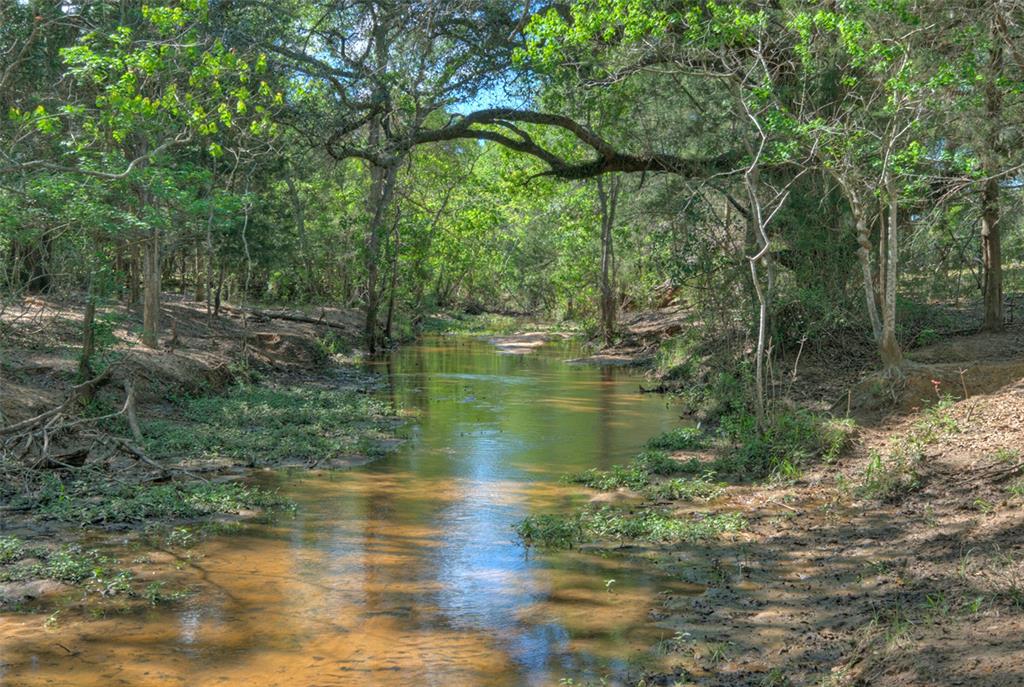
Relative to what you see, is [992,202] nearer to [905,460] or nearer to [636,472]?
[905,460]

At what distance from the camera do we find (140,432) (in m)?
13.0

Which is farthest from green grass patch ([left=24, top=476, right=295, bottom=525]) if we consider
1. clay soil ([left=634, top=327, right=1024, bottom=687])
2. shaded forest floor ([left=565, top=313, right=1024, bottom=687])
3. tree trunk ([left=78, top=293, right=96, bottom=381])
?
clay soil ([left=634, top=327, right=1024, bottom=687])

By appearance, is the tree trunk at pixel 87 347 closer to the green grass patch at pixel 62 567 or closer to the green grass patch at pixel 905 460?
the green grass patch at pixel 62 567

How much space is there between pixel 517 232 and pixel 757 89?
39.6m

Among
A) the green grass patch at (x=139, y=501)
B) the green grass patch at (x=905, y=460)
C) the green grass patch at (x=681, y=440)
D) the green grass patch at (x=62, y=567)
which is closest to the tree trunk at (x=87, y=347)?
the green grass patch at (x=139, y=501)

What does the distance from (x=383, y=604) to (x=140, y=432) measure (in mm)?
6710

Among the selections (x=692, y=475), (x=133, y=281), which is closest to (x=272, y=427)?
(x=692, y=475)

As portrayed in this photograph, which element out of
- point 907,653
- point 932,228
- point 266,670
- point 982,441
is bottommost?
point 266,670

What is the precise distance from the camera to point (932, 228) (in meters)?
15.5

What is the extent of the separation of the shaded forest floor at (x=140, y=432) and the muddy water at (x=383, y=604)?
734 millimetres

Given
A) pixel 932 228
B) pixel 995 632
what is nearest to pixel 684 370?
pixel 932 228

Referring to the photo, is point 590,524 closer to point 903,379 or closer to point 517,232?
point 903,379

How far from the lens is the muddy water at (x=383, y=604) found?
6.37m

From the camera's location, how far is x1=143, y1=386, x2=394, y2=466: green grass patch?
13.2 meters
